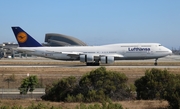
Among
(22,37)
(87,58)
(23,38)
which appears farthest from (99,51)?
(22,37)

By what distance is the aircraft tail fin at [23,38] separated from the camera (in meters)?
54.4

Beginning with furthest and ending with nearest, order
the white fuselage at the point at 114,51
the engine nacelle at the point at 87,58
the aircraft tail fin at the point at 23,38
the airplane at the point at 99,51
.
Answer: the aircraft tail fin at the point at 23,38
the white fuselage at the point at 114,51
the airplane at the point at 99,51
the engine nacelle at the point at 87,58

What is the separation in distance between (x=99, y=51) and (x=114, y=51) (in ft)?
7.94

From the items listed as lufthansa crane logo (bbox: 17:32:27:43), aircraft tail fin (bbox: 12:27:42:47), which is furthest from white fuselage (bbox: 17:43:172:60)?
lufthansa crane logo (bbox: 17:32:27:43)

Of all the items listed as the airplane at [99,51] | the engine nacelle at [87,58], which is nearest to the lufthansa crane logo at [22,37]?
the airplane at [99,51]

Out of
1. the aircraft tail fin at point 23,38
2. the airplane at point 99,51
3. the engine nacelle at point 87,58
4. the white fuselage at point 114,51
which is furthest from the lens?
the aircraft tail fin at point 23,38

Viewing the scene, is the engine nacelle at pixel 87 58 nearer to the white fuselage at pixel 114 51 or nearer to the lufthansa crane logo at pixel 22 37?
the white fuselage at pixel 114 51

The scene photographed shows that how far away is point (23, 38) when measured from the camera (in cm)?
5447

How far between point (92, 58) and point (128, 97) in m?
29.8

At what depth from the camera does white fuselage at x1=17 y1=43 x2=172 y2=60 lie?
51.2 meters

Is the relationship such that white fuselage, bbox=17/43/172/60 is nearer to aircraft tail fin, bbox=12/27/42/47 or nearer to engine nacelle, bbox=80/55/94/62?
aircraft tail fin, bbox=12/27/42/47

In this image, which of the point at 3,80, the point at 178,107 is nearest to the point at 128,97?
the point at 178,107

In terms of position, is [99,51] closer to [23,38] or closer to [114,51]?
[114,51]

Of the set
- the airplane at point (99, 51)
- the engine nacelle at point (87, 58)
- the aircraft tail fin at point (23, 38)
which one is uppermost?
the aircraft tail fin at point (23, 38)
